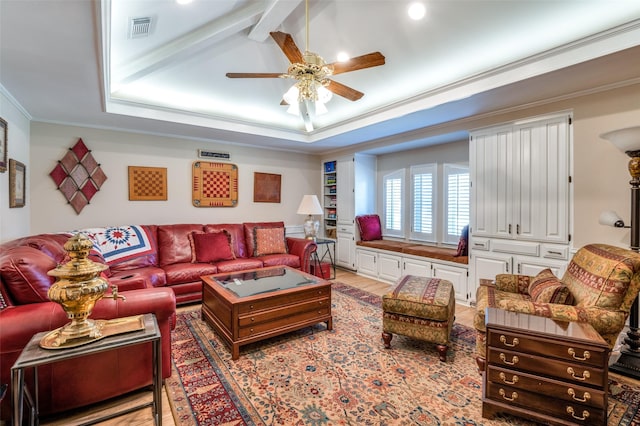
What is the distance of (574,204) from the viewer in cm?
292

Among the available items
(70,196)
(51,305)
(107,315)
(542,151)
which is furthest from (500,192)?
(70,196)

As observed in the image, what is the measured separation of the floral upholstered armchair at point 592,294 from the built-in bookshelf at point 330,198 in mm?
3873

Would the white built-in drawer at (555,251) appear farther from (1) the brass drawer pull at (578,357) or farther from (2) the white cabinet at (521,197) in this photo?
(1) the brass drawer pull at (578,357)

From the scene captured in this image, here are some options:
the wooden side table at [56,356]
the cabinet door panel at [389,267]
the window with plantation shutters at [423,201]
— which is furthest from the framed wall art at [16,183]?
the window with plantation shutters at [423,201]

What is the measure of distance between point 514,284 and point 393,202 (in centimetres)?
298

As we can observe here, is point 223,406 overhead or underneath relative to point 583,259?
underneath

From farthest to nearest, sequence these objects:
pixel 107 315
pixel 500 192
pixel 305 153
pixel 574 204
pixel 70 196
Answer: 1. pixel 305 153
2. pixel 70 196
3. pixel 500 192
4. pixel 574 204
5. pixel 107 315

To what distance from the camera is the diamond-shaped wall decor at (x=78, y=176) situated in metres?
3.78

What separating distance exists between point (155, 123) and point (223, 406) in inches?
138

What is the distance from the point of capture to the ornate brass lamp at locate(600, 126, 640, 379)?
85.5 inches

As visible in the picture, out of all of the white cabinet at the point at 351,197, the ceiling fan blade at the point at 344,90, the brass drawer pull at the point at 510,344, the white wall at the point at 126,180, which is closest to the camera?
the brass drawer pull at the point at 510,344

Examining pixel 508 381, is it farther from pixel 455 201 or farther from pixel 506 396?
pixel 455 201

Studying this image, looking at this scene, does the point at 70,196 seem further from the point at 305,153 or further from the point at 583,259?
the point at 583,259

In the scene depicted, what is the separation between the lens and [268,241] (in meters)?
4.69
